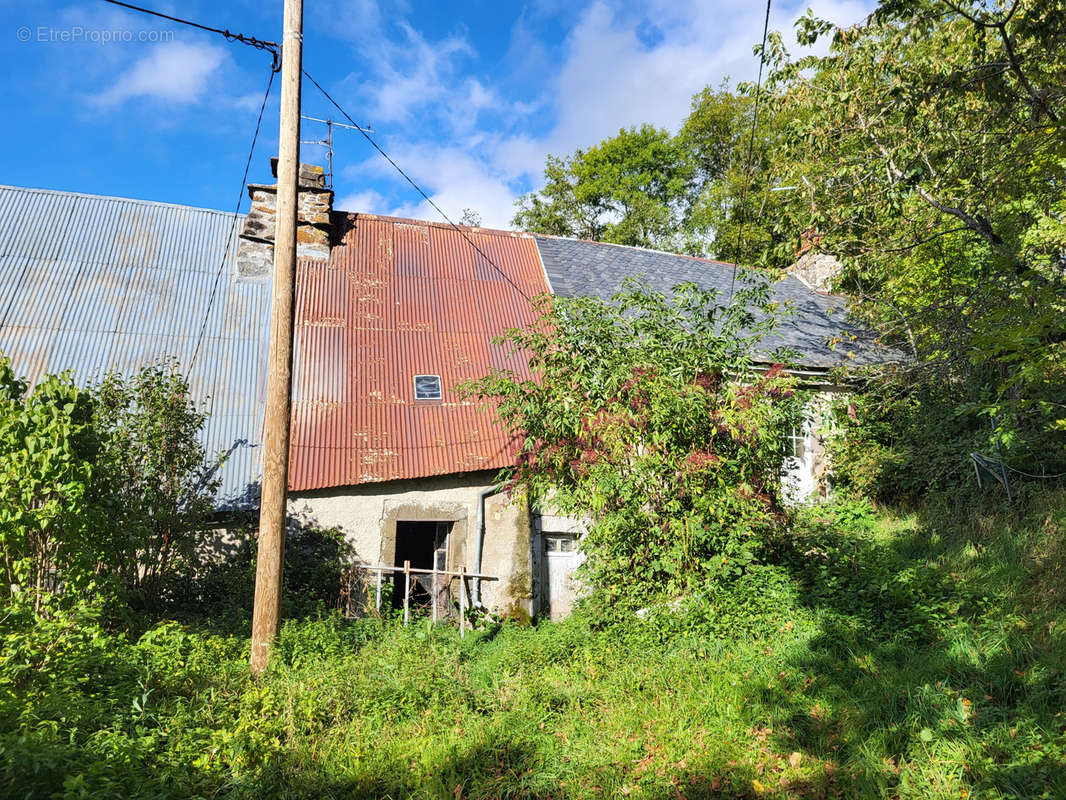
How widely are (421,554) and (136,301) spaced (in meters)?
6.74

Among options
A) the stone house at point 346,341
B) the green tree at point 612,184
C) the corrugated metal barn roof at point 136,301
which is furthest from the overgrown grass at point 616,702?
the green tree at point 612,184

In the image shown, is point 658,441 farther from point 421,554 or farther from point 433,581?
point 421,554

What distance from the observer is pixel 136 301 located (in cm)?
1183

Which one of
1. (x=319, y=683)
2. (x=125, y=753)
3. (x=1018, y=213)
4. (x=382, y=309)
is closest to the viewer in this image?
(x=125, y=753)

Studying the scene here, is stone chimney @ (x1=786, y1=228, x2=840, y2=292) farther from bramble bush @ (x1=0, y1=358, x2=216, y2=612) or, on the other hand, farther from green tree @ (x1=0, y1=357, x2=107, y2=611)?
green tree @ (x1=0, y1=357, x2=107, y2=611)

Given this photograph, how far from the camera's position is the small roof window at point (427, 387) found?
37.0ft

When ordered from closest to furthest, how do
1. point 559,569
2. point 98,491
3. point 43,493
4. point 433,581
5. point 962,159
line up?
point 43,493 < point 98,491 < point 962,159 < point 433,581 < point 559,569

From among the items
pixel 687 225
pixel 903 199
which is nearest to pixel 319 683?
pixel 903 199

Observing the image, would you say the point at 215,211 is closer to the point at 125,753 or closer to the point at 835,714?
the point at 125,753

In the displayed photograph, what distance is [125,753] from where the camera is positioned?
450cm

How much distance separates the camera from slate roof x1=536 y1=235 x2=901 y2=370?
46.3ft

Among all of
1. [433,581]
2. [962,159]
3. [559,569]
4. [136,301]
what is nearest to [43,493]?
[433,581]

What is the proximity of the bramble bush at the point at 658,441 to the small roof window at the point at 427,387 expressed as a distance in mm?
2797

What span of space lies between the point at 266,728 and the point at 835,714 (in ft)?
15.9
